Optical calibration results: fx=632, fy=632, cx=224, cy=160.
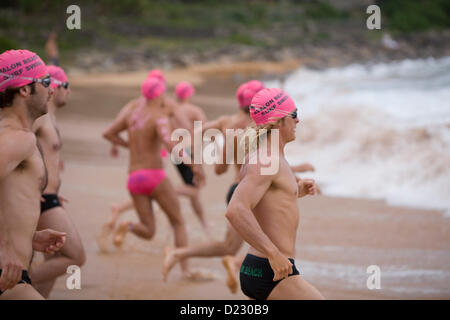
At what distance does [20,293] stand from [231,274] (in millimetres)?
2503

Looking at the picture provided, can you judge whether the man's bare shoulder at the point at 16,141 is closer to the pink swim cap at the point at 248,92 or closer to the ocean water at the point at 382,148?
the pink swim cap at the point at 248,92

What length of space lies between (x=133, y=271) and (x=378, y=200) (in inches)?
177

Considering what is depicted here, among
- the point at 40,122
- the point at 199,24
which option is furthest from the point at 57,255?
the point at 199,24

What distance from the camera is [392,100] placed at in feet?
56.4

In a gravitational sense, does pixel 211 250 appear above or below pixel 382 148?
below

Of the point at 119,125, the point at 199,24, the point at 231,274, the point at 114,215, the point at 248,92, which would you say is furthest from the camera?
the point at 199,24

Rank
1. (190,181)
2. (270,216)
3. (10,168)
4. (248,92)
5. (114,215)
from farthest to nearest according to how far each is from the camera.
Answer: (190,181) < (114,215) < (248,92) < (270,216) < (10,168)

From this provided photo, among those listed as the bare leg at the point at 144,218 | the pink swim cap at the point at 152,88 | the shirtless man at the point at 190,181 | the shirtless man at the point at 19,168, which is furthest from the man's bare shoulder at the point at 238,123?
the shirtless man at the point at 19,168

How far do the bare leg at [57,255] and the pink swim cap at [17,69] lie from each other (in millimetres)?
1646

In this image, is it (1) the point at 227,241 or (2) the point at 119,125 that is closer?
(1) the point at 227,241

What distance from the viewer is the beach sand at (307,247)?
601cm

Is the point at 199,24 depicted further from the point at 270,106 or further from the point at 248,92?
the point at 270,106

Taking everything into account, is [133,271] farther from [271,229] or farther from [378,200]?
[378,200]

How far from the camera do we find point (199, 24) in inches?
2514
